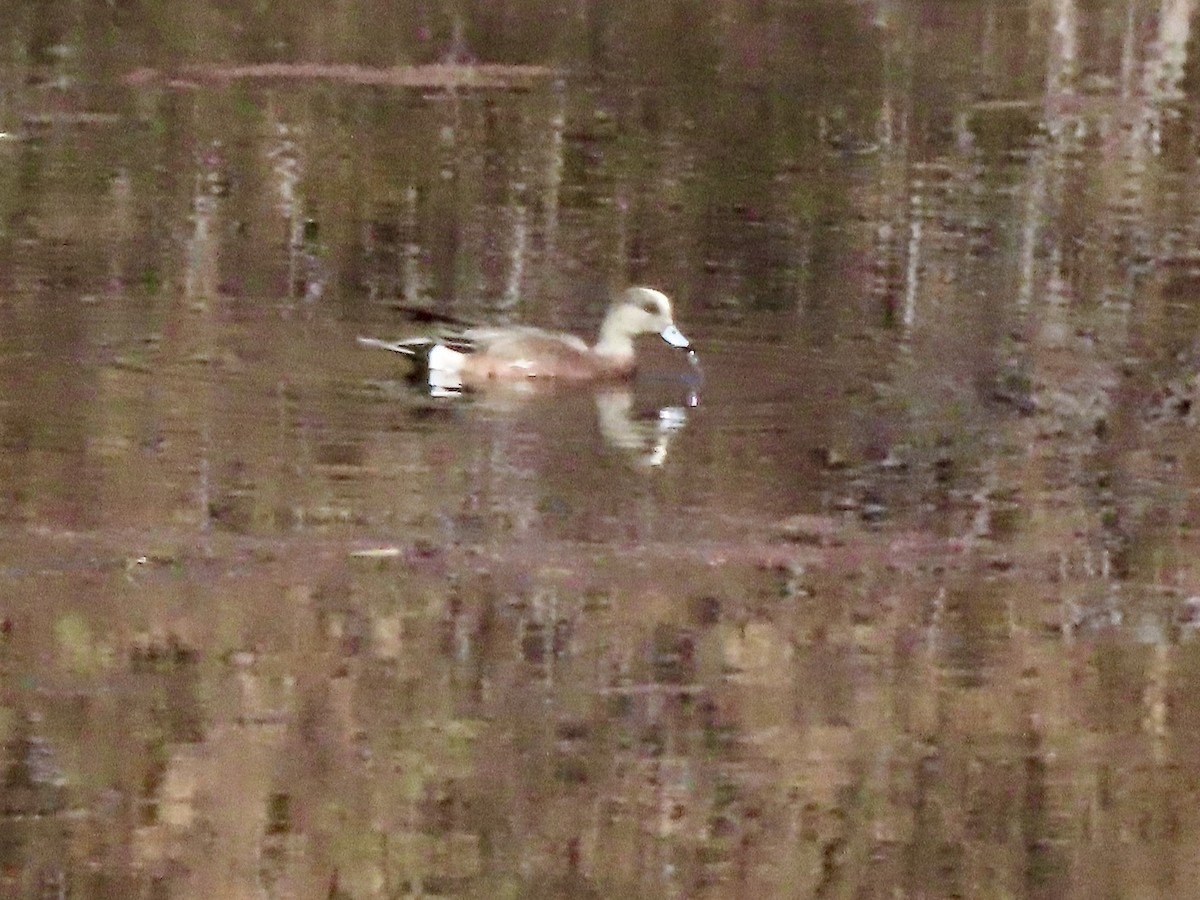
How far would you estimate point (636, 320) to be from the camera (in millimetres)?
11664

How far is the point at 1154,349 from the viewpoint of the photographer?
12.2 m

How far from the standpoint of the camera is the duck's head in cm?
1164

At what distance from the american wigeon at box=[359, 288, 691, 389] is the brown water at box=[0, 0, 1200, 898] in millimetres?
157

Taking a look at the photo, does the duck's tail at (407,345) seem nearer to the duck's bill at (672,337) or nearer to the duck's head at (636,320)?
the duck's head at (636,320)

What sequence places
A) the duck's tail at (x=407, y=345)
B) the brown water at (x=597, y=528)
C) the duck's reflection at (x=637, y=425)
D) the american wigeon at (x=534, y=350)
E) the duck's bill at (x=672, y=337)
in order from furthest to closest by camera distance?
the duck's bill at (x=672, y=337) → the duck's tail at (x=407, y=345) → the american wigeon at (x=534, y=350) → the duck's reflection at (x=637, y=425) → the brown water at (x=597, y=528)

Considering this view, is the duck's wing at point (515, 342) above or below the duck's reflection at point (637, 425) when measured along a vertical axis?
above

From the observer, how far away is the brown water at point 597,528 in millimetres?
6516

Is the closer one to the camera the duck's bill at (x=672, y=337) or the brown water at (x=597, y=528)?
the brown water at (x=597, y=528)

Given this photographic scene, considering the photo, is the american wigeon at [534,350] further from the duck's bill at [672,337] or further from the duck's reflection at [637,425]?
the duck's reflection at [637,425]

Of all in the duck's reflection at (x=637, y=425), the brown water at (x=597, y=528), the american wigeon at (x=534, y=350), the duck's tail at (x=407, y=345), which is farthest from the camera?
the duck's tail at (x=407, y=345)

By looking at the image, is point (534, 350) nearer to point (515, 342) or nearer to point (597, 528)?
point (515, 342)

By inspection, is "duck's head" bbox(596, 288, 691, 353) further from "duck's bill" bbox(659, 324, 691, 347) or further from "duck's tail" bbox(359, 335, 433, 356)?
"duck's tail" bbox(359, 335, 433, 356)

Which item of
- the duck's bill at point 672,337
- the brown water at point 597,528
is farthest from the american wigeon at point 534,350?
the brown water at point 597,528

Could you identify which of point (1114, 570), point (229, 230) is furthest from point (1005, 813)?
point (229, 230)
